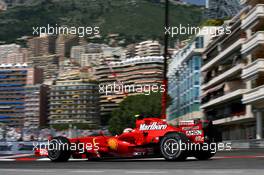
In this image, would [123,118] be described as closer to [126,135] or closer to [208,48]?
[208,48]

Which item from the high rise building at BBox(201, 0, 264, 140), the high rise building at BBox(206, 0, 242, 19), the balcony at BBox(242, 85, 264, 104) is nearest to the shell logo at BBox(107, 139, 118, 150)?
the balcony at BBox(242, 85, 264, 104)

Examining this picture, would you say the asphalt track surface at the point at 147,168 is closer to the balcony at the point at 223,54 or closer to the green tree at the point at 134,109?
the balcony at the point at 223,54

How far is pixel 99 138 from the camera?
50.2 feet

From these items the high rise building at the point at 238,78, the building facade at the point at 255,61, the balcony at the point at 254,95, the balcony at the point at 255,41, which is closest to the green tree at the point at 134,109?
the high rise building at the point at 238,78

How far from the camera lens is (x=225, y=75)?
226 ft

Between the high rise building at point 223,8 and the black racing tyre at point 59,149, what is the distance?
13413cm

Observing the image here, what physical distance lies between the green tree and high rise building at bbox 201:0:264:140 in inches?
1077

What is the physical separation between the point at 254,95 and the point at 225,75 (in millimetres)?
20885

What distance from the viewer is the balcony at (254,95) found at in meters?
46.0

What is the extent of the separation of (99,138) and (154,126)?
6.40ft

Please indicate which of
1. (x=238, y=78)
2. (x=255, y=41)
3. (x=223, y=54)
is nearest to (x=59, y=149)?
(x=255, y=41)

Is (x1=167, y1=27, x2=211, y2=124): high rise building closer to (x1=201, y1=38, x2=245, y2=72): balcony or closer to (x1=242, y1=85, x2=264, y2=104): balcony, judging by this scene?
(x1=201, y1=38, x2=245, y2=72): balcony

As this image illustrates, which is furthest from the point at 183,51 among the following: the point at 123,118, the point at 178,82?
the point at 123,118

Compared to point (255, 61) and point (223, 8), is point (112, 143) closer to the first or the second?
point (255, 61)
